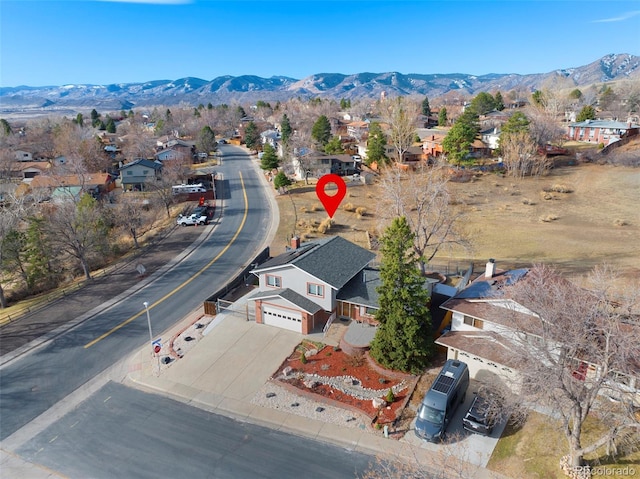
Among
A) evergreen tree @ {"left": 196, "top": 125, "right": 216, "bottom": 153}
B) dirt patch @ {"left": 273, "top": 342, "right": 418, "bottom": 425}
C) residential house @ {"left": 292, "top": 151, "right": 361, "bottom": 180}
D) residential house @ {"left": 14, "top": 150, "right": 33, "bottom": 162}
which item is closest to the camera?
dirt patch @ {"left": 273, "top": 342, "right": 418, "bottom": 425}

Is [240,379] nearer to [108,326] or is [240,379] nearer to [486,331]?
[108,326]

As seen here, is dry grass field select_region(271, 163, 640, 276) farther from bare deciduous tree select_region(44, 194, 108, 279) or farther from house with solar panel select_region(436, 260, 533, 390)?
bare deciduous tree select_region(44, 194, 108, 279)

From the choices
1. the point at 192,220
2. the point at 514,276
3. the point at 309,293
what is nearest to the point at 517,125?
the point at 514,276

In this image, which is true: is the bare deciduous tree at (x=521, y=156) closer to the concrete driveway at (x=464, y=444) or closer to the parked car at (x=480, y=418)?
the parked car at (x=480, y=418)

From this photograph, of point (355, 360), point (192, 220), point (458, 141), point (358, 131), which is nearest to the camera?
point (355, 360)

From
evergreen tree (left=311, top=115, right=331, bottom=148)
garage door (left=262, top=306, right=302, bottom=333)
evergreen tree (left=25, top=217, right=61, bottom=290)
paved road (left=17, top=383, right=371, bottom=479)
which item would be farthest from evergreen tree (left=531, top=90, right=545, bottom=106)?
paved road (left=17, top=383, right=371, bottom=479)

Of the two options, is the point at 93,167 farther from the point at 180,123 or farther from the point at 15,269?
the point at 180,123

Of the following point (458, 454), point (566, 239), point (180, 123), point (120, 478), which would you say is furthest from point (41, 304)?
point (180, 123)
